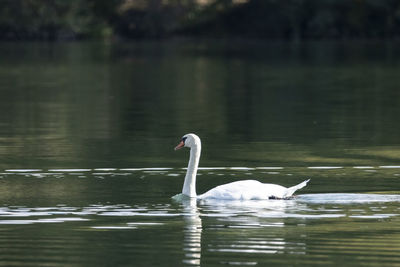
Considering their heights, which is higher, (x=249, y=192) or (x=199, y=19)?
(x=199, y=19)

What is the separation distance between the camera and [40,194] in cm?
1758

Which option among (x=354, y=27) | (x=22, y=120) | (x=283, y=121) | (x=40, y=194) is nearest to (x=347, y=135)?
(x=283, y=121)

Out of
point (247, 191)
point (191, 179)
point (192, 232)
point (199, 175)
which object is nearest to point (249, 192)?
point (247, 191)

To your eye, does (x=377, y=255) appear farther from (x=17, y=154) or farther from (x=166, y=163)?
(x=17, y=154)

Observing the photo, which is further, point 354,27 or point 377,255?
point 354,27

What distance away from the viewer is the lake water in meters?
13.8

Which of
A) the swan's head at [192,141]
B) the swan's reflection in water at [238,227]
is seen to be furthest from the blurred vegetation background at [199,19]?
the swan's reflection in water at [238,227]

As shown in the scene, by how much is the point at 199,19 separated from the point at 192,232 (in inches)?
4659

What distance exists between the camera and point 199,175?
20062 millimetres

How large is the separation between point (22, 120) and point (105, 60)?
139ft

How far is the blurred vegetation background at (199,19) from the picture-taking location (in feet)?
397

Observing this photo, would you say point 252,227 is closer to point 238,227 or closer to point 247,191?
point 238,227

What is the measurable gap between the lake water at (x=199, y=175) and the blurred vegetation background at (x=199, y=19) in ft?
253

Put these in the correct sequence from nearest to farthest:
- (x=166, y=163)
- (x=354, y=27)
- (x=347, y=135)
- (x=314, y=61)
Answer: (x=166, y=163)
(x=347, y=135)
(x=314, y=61)
(x=354, y=27)
